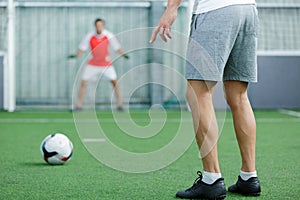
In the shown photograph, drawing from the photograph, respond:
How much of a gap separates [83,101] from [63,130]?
4.30m

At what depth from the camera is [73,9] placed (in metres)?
13.8

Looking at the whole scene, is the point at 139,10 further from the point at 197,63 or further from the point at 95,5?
the point at 197,63

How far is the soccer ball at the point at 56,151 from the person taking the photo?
561cm

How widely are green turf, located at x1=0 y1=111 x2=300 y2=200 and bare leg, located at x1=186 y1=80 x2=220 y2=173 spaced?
Result: 0.34 m

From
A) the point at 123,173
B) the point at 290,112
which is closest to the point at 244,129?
the point at 123,173

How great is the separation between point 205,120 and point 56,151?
1.94 metres

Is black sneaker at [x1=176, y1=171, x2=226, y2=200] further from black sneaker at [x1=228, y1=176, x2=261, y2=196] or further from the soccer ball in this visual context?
the soccer ball

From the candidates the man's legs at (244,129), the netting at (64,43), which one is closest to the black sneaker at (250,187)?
the man's legs at (244,129)

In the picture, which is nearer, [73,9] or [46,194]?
[46,194]

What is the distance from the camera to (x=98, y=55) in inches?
519

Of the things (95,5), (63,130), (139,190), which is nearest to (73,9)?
(95,5)

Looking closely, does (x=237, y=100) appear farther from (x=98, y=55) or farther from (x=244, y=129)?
(x=98, y=55)

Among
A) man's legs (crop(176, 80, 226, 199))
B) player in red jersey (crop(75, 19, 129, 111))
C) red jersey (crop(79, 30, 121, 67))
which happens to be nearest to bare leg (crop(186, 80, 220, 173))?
man's legs (crop(176, 80, 226, 199))

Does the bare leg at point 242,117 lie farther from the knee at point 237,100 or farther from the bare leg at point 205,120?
the bare leg at point 205,120
